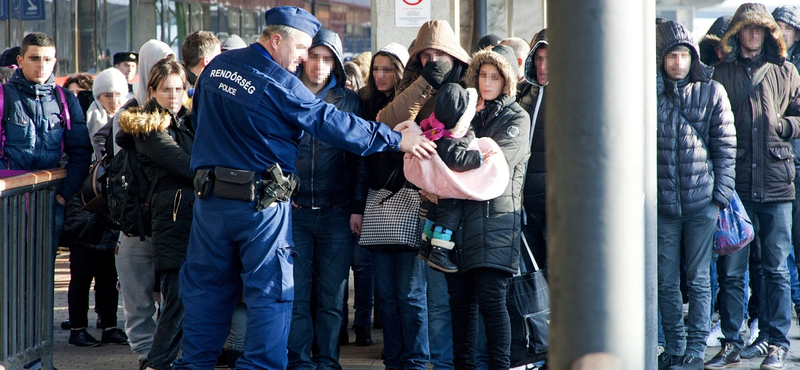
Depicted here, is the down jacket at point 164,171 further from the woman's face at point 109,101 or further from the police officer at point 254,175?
the woman's face at point 109,101

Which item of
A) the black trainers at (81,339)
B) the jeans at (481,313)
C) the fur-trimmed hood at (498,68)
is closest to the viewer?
the jeans at (481,313)

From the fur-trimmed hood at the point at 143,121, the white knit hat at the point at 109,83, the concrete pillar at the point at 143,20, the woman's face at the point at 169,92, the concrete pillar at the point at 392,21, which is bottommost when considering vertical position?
the fur-trimmed hood at the point at 143,121

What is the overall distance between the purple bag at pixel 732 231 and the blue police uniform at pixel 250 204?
2.04 meters

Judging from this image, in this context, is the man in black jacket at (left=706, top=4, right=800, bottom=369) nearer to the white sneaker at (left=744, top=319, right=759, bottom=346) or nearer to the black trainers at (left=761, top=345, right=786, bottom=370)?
the black trainers at (left=761, top=345, right=786, bottom=370)

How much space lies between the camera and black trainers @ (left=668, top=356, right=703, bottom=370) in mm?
4938

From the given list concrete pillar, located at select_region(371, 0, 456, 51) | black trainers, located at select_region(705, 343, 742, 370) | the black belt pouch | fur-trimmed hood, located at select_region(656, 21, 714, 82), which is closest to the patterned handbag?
the black belt pouch

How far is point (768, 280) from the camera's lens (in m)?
5.23

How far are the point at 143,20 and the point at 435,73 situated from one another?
772 centimetres

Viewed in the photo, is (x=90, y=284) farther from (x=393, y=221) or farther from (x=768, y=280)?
(x=768, y=280)

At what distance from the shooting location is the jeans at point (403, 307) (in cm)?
469

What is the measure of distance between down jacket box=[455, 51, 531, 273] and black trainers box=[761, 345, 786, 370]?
1.86 m

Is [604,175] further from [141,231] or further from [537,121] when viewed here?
[141,231]

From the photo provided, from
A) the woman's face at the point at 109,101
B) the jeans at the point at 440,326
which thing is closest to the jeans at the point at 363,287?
the jeans at the point at 440,326

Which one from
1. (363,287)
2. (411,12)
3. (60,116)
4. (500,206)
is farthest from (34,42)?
(411,12)
